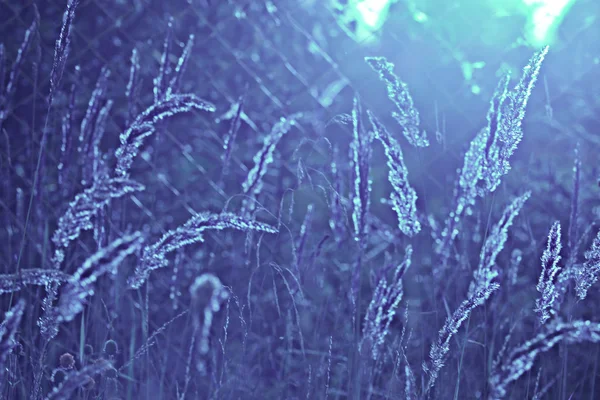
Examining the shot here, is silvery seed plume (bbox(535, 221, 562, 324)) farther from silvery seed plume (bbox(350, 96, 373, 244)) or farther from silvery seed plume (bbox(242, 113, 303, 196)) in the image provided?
silvery seed plume (bbox(242, 113, 303, 196))

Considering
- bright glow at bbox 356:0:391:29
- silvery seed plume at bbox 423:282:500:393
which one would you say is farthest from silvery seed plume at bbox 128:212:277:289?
bright glow at bbox 356:0:391:29

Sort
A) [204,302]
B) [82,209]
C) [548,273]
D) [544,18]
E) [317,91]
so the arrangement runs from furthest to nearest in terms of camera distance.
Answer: [317,91]
[544,18]
[82,209]
[548,273]
[204,302]

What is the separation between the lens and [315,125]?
192 cm

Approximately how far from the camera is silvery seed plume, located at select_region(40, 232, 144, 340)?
3.75 feet

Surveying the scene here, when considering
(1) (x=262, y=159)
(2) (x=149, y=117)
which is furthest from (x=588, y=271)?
(2) (x=149, y=117)

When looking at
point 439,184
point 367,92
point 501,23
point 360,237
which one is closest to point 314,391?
point 360,237

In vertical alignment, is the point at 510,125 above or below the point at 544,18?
below

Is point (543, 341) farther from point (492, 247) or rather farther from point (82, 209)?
point (82, 209)

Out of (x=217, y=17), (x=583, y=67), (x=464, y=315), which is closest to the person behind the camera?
(x=464, y=315)

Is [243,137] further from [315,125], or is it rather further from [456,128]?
[456,128]

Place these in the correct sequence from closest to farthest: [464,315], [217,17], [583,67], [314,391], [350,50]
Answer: [464,315]
[314,391]
[583,67]
[350,50]
[217,17]

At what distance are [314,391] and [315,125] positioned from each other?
74 cm

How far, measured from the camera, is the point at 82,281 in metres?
1.19

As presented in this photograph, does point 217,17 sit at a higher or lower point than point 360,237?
higher
